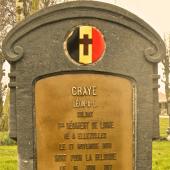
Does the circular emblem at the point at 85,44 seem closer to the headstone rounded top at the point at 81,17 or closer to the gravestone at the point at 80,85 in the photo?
the gravestone at the point at 80,85

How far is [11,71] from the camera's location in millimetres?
5941

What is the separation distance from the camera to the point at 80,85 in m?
5.80

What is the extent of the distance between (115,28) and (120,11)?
0.67ft

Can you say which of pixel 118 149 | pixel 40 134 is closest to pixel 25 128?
pixel 40 134

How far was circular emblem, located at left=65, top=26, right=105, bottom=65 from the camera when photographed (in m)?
5.83

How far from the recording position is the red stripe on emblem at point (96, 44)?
583cm

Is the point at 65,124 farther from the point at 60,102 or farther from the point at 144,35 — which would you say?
the point at 144,35

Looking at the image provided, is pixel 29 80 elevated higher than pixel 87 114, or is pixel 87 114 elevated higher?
pixel 29 80

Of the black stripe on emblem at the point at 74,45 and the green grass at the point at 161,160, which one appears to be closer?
the black stripe on emblem at the point at 74,45

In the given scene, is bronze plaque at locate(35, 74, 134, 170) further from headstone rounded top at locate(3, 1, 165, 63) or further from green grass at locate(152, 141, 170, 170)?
green grass at locate(152, 141, 170, 170)

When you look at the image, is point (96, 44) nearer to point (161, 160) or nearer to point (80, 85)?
point (80, 85)

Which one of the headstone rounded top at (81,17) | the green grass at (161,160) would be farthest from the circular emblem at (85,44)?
the green grass at (161,160)

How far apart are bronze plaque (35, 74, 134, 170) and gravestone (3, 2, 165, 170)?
0.01 meters

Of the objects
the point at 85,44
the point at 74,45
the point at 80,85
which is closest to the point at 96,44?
the point at 85,44
